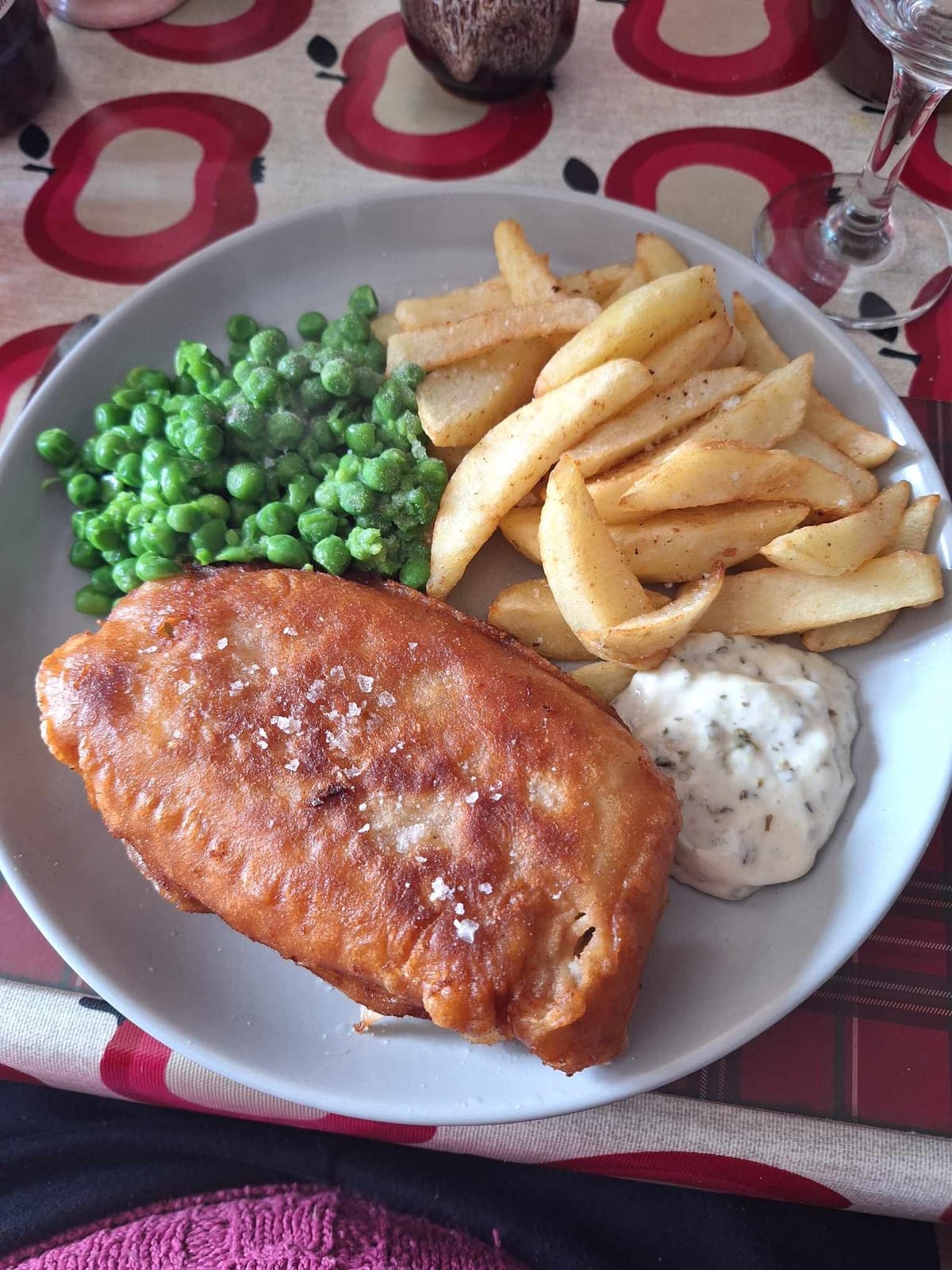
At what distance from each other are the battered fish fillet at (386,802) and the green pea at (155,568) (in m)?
0.23

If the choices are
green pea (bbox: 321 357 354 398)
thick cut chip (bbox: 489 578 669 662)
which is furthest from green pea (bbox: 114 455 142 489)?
thick cut chip (bbox: 489 578 669 662)

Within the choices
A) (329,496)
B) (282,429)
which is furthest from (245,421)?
(329,496)

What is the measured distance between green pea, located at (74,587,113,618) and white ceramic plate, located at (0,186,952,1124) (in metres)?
0.07

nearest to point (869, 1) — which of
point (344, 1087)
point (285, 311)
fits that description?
point (285, 311)

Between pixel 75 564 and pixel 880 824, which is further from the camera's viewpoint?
pixel 75 564

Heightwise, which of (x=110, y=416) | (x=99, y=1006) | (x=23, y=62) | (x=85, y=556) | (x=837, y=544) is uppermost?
(x=23, y=62)

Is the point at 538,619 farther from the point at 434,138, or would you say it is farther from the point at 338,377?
the point at 434,138

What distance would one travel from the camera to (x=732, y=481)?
2.52m

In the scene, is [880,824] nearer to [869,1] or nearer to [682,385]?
[682,385]

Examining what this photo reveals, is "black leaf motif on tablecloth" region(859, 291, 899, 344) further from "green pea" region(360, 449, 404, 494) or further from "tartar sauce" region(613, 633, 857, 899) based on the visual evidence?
"green pea" region(360, 449, 404, 494)

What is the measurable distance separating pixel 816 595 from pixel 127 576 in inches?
74.2

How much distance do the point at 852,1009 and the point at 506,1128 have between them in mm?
919

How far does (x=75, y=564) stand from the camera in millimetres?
2936

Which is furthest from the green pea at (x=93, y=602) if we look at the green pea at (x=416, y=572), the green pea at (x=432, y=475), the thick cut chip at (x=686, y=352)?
the thick cut chip at (x=686, y=352)
